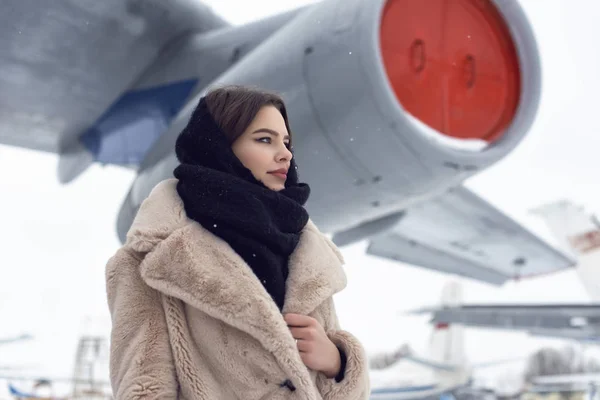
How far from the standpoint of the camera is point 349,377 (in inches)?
37.7

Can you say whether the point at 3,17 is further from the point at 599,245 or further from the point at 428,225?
the point at 599,245

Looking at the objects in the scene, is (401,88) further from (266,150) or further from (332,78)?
(266,150)

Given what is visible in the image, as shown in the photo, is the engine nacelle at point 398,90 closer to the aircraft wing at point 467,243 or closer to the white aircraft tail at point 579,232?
the aircraft wing at point 467,243

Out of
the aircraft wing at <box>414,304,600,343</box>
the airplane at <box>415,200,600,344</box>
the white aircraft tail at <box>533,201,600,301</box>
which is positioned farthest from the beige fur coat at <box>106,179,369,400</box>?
the white aircraft tail at <box>533,201,600,301</box>

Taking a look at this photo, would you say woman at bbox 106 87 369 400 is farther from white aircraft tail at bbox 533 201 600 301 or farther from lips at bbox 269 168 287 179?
white aircraft tail at bbox 533 201 600 301

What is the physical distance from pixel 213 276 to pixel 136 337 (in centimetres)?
16

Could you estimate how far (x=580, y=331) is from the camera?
7625mm

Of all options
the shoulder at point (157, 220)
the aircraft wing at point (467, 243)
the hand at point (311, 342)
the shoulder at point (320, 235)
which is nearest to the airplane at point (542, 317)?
the aircraft wing at point (467, 243)

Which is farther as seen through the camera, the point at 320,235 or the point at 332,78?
the point at 332,78

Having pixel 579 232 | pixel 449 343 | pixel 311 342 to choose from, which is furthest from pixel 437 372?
pixel 311 342

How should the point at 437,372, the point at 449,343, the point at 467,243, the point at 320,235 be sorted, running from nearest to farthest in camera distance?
1. the point at 320,235
2. the point at 467,243
3. the point at 437,372
4. the point at 449,343

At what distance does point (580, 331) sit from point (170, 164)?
7174 mm

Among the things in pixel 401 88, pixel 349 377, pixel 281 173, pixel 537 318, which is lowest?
pixel 537 318

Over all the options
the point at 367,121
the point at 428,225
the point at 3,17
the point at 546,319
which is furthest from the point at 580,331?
the point at 3,17
